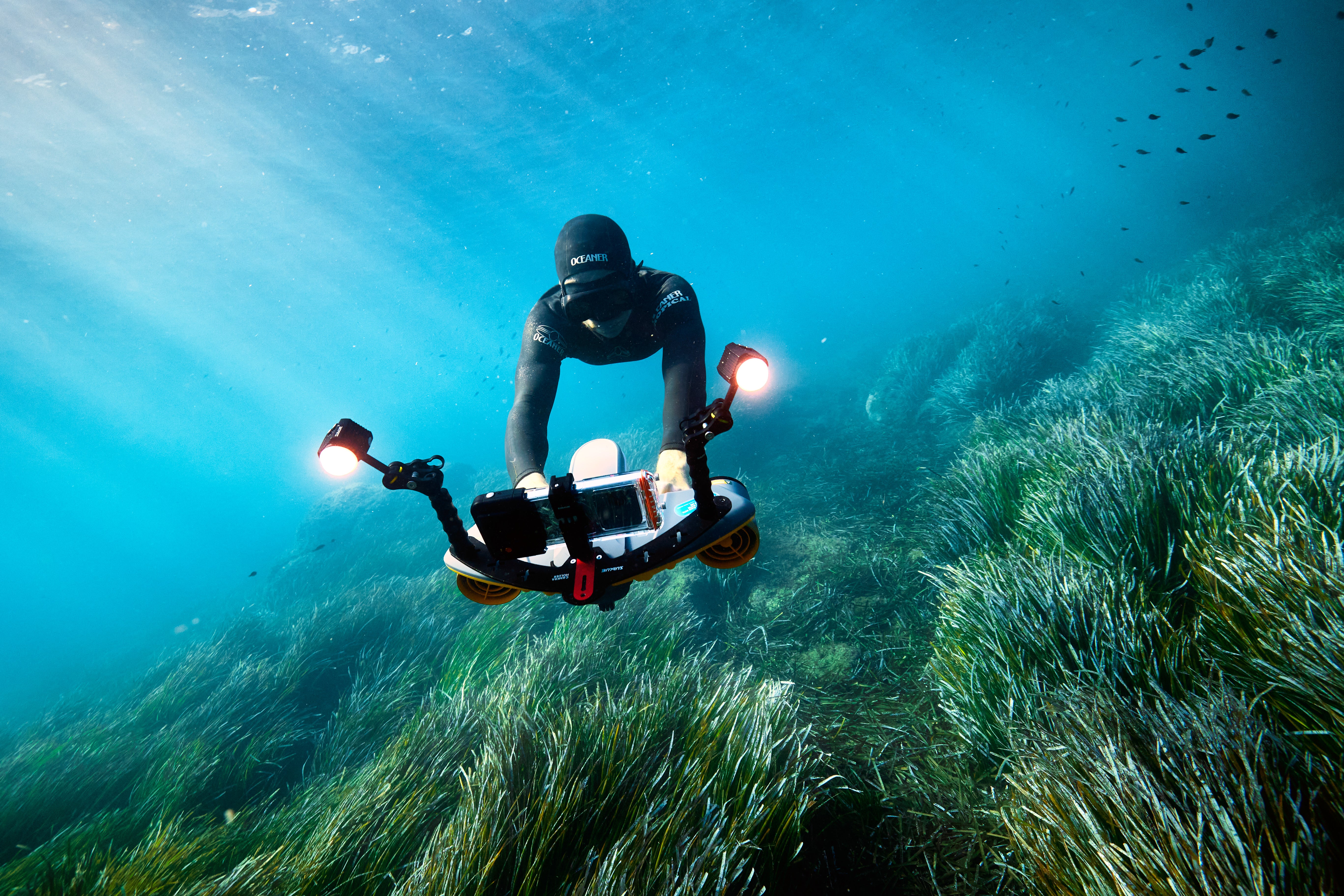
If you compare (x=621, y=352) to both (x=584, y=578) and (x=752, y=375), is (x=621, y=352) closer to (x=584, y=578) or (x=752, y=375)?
(x=752, y=375)

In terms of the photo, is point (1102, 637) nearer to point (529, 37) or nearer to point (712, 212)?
point (529, 37)

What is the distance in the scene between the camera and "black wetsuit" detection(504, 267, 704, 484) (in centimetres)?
271

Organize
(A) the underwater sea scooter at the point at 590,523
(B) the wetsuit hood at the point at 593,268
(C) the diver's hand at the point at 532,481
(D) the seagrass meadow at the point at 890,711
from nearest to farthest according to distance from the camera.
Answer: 1. (D) the seagrass meadow at the point at 890,711
2. (A) the underwater sea scooter at the point at 590,523
3. (C) the diver's hand at the point at 532,481
4. (B) the wetsuit hood at the point at 593,268

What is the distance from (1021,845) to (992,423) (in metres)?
5.65

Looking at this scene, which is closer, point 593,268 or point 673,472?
point 673,472

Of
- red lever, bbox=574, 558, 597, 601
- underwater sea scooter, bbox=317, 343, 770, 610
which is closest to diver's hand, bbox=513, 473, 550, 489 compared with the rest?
underwater sea scooter, bbox=317, 343, 770, 610

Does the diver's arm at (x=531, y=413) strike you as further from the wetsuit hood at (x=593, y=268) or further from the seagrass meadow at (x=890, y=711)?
the seagrass meadow at (x=890, y=711)

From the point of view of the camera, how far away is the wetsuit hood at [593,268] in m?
3.04

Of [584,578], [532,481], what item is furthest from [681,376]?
[584,578]

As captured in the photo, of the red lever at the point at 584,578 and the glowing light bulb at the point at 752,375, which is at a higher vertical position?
the glowing light bulb at the point at 752,375

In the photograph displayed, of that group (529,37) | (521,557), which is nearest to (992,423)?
(521,557)

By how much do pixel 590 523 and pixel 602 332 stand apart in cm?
198

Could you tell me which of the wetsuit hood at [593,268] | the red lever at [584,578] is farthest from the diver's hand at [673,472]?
the wetsuit hood at [593,268]

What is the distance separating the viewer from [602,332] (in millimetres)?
3416
